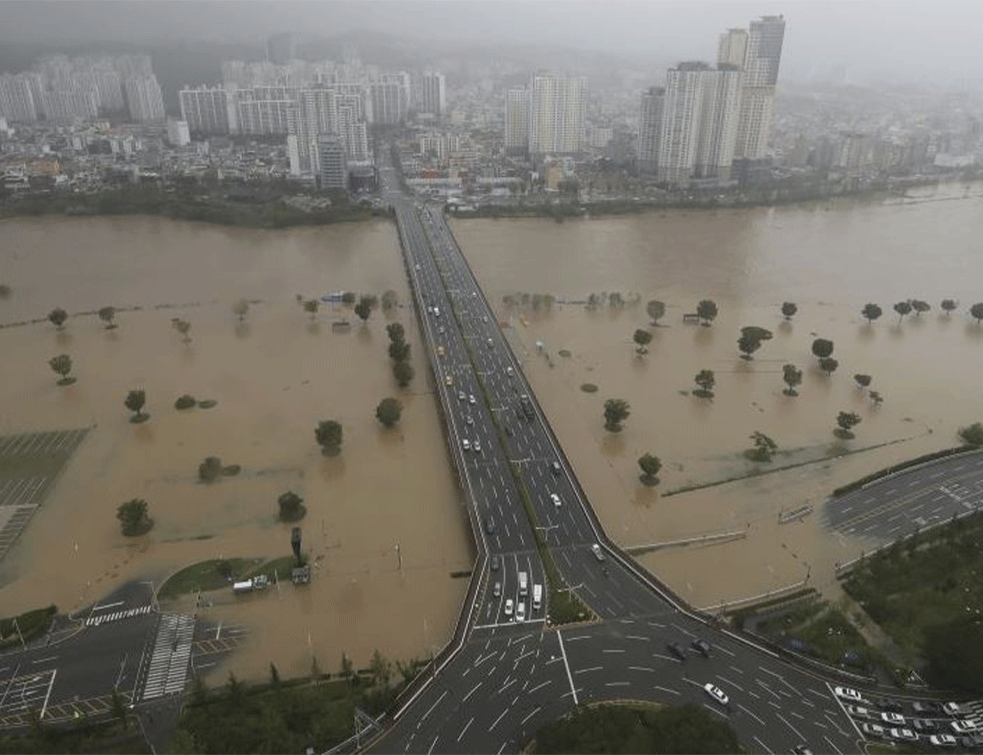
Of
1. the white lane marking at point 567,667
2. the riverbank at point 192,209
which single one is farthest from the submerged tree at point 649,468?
the riverbank at point 192,209

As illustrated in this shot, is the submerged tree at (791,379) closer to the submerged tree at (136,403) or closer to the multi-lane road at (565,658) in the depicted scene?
the multi-lane road at (565,658)

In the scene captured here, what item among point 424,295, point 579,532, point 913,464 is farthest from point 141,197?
point 913,464

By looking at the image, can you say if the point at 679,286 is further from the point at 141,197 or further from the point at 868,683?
the point at 141,197

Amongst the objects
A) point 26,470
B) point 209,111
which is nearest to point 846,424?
point 26,470

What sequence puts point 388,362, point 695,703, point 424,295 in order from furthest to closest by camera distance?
1. point 424,295
2. point 388,362
3. point 695,703

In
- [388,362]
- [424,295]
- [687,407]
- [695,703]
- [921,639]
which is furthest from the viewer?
[424,295]

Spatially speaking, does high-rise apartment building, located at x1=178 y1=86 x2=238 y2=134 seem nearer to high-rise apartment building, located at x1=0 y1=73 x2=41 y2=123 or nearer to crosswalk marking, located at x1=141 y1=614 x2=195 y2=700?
high-rise apartment building, located at x1=0 y1=73 x2=41 y2=123
